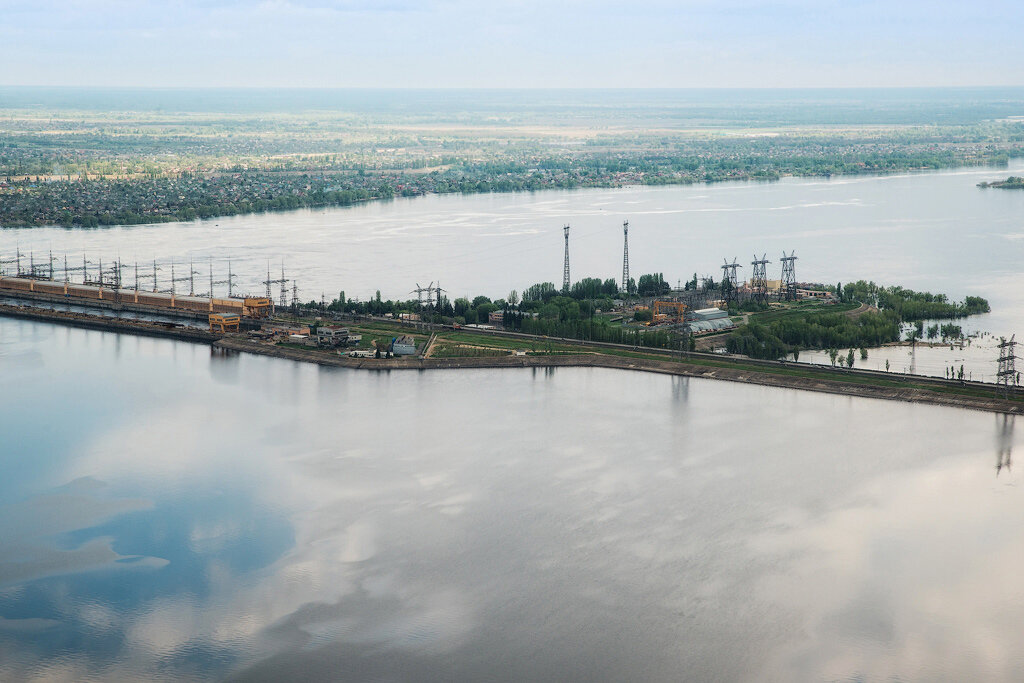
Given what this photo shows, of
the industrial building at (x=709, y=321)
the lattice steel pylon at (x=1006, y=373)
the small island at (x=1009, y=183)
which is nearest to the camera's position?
the lattice steel pylon at (x=1006, y=373)

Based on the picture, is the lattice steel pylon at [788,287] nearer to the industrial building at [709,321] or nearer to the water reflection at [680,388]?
the industrial building at [709,321]

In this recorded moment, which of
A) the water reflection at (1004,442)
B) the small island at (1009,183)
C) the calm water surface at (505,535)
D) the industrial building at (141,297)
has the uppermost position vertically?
the small island at (1009,183)

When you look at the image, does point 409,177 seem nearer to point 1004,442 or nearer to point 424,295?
point 424,295

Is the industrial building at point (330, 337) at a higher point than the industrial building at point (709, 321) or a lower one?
lower

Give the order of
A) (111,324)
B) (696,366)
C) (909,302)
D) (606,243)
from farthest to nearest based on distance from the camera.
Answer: (606,243) < (111,324) < (909,302) < (696,366)

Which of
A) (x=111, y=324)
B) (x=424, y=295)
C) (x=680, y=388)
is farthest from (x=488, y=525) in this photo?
(x=111, y=324)

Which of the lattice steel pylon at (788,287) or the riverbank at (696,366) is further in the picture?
the lattice steel pylon at (788,287)

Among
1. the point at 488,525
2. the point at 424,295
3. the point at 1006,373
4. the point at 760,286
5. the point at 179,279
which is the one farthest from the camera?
the point at 179,279

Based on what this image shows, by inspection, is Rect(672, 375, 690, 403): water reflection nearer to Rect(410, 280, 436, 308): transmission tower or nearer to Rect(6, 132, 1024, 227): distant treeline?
Rect(410, 280, 436, 308): transmission tower

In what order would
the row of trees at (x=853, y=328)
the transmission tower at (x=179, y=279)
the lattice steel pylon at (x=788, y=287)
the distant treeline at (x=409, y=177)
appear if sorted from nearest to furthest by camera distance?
the row of trees at (x=853, y=328) < the lattice steel pylon at (x=788, y=287) < the transmission tower at (x=179, y=279) < the distant treeline at (x=409, y=177)

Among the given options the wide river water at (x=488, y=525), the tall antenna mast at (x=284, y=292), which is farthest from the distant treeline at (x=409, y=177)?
the wide river water at (x=488, y=525)
